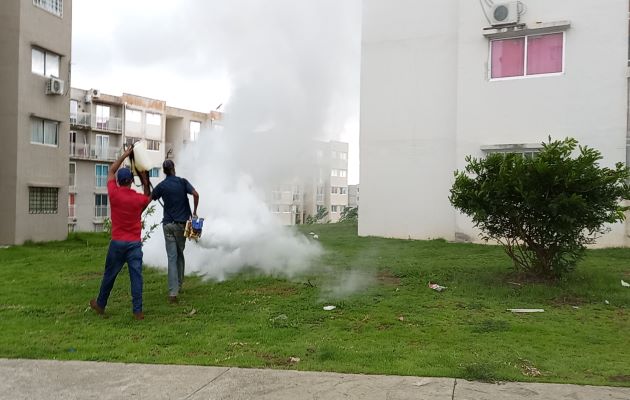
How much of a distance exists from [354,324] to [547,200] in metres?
3.80

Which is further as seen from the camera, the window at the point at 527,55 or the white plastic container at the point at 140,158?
the window at the point at 527,55

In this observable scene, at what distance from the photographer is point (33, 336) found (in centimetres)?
640

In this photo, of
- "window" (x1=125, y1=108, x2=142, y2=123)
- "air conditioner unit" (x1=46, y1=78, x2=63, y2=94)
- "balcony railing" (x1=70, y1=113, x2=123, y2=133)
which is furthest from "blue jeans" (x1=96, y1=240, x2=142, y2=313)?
"window" (x1=125, y1=108, x2=142, y2=123)

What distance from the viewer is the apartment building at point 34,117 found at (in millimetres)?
20375

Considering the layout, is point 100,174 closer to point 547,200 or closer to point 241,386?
point 547,200

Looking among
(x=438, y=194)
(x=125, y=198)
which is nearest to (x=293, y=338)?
(x=125, y=198)

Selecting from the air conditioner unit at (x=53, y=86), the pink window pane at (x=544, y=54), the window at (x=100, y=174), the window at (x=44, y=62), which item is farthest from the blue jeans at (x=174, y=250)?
the window at (x=100, y=174)

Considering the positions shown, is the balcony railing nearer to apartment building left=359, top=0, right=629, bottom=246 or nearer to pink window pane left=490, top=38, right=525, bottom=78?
apartment building left=359, top=0, right=629, bottom=246

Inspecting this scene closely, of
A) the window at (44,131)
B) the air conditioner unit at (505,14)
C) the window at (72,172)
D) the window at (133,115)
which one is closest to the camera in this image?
the air conditioner unit at (505,14)

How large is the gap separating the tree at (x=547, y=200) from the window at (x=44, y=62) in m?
17.9

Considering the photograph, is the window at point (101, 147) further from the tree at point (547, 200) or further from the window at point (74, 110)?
the tree at point (547, 200)

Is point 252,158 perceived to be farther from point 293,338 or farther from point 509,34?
point 509,34

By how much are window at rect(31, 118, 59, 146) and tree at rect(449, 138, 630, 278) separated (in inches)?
694

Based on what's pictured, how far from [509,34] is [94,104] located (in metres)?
37.9
